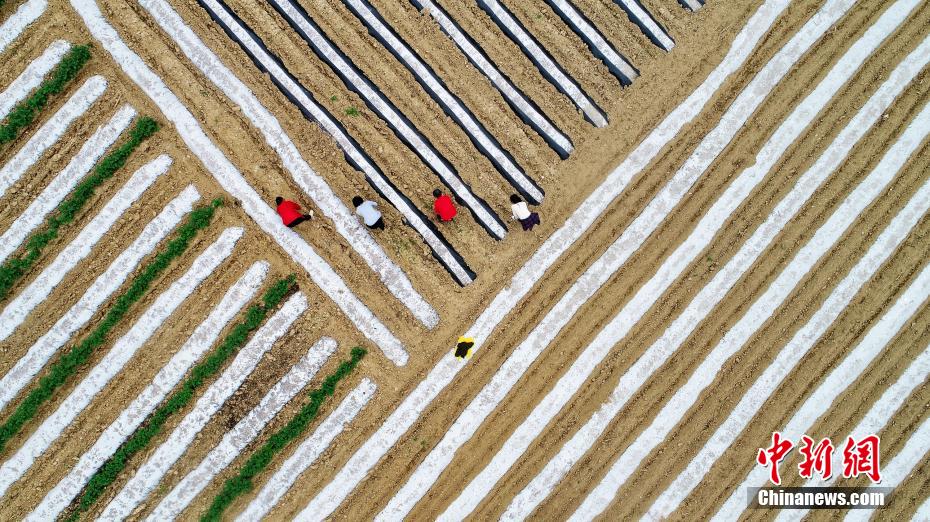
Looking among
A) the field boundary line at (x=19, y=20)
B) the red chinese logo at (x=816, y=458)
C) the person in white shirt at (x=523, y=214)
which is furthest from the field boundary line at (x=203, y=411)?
the red chinese logo at (x=816, y=458)

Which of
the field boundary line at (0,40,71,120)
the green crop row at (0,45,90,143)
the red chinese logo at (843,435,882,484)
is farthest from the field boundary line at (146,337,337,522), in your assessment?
the red chinese logo at (843,435,882,484)

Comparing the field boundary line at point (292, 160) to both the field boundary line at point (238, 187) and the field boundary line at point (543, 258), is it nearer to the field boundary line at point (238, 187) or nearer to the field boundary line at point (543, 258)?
the field boundary line at point (238, 187)

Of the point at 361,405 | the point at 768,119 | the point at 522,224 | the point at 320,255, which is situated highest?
the point at 768,119

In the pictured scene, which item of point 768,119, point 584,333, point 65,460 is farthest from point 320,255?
point 768,119

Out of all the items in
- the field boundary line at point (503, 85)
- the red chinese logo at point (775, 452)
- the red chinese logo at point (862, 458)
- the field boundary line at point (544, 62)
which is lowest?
the red chinese logo at point (775, 452)

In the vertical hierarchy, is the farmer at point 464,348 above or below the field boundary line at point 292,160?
below

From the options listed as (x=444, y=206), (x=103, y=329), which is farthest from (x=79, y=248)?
(x=444, y=206)

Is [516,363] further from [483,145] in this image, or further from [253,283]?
[253,283]

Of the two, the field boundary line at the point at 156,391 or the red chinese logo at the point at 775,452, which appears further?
the red chinese logo at the point at 775,452
